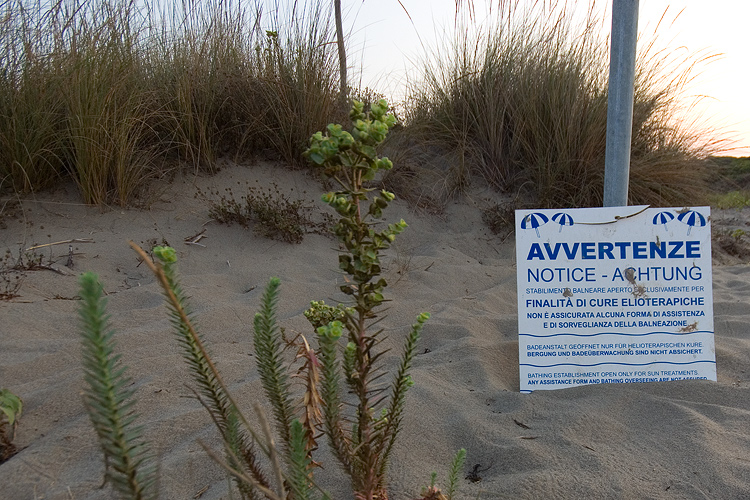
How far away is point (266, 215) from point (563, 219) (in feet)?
7.90

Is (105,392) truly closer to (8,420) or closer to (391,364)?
(8,420)

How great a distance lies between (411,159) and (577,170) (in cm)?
154

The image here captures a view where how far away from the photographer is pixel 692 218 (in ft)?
7.84

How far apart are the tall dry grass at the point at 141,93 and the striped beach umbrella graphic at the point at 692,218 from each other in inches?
127

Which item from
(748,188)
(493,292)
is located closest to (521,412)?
(493,292)

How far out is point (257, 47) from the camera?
17.1 ft

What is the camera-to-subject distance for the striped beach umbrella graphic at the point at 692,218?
7.84 ft

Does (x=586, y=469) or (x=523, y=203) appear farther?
(x=523, y=203)

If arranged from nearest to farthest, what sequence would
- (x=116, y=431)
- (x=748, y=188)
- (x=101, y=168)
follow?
(x=116, y=431) → (x=101, y=168) → (x=748, y=188)

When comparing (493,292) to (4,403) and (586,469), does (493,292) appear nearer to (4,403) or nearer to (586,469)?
(586,469)

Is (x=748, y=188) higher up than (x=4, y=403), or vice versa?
(x=748, y=188)

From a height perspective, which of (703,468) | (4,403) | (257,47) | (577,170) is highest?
(257,47)

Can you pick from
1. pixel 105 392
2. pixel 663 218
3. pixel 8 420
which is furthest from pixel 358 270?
pixel 663 218

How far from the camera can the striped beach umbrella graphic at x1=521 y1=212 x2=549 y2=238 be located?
95.3 inches
